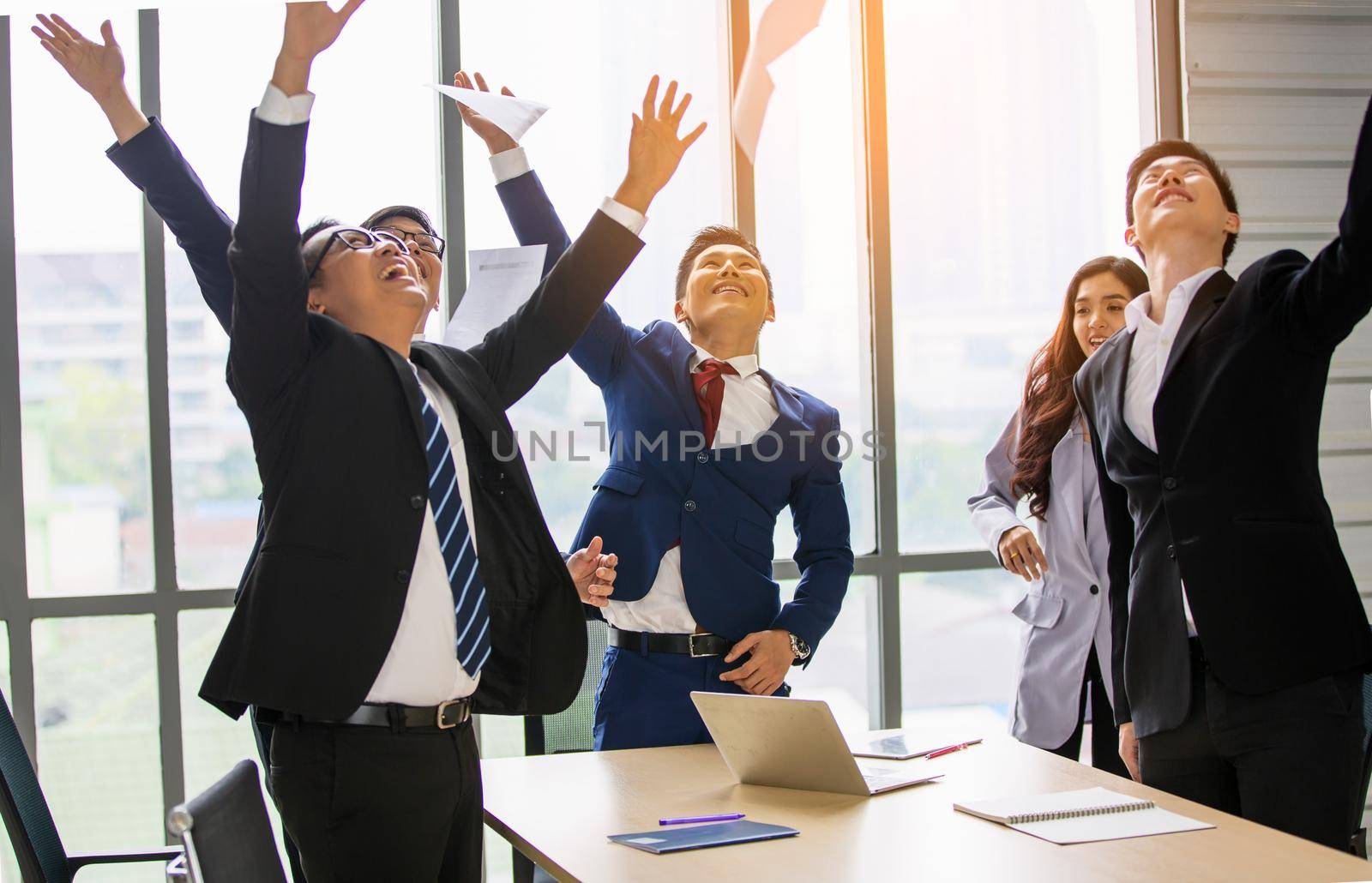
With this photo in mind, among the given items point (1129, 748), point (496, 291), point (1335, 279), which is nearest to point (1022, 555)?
point (1129, 748)

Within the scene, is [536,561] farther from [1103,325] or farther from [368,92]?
[368,92]

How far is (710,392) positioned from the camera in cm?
283

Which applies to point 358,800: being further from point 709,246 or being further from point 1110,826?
point 709,246

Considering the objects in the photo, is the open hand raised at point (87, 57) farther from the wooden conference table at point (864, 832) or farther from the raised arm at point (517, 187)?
the wooden conference table at point (864, 832)

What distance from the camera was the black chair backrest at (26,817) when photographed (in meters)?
2.09

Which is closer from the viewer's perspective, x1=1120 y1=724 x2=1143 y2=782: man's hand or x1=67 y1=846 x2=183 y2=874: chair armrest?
x1=67 y1=846 x2=183 y2=874: chair armrest

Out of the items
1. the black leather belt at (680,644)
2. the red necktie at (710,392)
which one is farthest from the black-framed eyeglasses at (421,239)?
the black leather belt at (680,644)

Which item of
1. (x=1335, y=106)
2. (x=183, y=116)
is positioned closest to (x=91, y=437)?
(x=183, y=116)

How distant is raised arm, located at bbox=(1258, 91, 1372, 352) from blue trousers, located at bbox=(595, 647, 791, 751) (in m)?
1.33

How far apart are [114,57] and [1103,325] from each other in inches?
97.6

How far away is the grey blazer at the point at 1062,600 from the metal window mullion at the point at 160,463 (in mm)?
2519

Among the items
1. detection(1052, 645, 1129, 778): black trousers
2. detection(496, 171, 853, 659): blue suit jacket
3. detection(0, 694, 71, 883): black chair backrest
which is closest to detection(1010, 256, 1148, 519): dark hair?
detection(1052, 645, 1129, 778): black trousers

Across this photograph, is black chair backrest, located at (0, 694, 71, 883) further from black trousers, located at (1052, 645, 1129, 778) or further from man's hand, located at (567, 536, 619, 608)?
black trousers, located at (1052, 645, 1129, 778)

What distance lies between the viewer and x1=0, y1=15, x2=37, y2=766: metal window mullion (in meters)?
3.61
